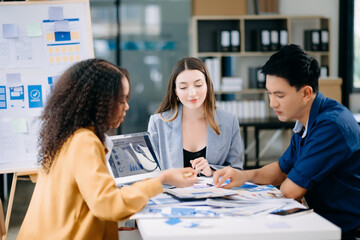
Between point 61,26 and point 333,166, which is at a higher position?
point 61,26

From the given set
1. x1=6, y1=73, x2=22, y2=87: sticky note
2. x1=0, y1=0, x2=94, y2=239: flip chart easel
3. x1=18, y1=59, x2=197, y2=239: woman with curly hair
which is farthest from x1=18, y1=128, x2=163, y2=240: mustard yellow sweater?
x1=6, y1=73, x2=22, y2=87: sticky note

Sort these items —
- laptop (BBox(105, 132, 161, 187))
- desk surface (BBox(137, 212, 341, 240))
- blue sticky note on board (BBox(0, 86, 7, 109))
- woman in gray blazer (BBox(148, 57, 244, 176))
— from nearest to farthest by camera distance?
desk surface (BBox(137, 212, 341, 240)) < laptop (BBox(105, 132, 161, 187)) < woman in gray blazer (BBox(148, 57, 244, 176)) < blue sticky note on board (BBox(0, 86, 7, 109))

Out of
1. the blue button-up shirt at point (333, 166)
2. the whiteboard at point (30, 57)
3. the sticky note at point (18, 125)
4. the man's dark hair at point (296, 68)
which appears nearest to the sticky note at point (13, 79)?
the whiteboard at point (30, 57)

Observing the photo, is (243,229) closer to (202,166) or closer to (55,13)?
(202,166)

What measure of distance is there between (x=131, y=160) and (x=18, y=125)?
1246mm

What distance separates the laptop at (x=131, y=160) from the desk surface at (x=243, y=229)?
52 centimetres

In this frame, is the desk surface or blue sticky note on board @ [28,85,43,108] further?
blue sticky note on board @ [28,85,43,108]

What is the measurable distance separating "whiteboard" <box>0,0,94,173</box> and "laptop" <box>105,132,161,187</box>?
1.10 metres

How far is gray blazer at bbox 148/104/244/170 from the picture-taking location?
2.20 m

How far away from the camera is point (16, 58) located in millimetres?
2678

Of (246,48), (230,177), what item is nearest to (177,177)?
(230,177)

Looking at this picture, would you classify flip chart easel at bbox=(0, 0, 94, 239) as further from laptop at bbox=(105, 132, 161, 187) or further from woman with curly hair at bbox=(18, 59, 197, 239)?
woman with curly hair at bbox=(18, 59, 197, 239)

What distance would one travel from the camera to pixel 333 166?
1.47 metres

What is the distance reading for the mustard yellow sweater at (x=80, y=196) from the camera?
124 cm
